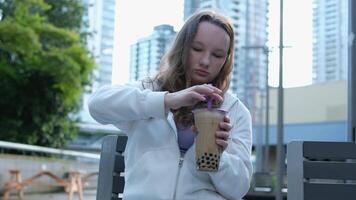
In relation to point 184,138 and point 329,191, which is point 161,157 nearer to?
point 184,138

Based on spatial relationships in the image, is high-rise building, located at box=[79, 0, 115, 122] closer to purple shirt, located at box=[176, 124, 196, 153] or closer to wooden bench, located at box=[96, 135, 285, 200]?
wooden bench, located at box=[96, 135, 285, 200]

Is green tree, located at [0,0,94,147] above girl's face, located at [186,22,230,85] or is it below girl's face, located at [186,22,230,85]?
above

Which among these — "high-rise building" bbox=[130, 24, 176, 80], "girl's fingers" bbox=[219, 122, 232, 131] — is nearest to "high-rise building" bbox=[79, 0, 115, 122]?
"high-rise building" bbox=[130, 24, 176, 80]

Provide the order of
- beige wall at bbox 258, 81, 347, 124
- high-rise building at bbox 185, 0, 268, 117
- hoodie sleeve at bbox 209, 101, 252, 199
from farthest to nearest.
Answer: beige wall at bbox 258, 81, 347, 124 < high-rise building at bbox 185, 0, 268, 117 < hoodie sleeve at bbox 209, 101, 252, 199

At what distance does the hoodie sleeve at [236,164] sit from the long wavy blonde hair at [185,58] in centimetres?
13

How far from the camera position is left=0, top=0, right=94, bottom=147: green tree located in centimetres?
1505

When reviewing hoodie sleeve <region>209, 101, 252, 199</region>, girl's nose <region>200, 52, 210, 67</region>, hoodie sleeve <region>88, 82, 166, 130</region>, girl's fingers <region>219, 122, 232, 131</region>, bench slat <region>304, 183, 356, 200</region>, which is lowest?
bench slat <region>304, 183, 356, 200</region>

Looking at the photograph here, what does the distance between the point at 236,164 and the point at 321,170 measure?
1.51ft

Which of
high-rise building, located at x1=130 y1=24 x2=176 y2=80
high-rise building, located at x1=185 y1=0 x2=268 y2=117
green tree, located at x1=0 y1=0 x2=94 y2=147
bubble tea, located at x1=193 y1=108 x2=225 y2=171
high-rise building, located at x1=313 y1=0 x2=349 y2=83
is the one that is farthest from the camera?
green tree, located at x1=0 y1=0 x2=94 y2=147

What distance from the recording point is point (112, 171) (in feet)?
7.72

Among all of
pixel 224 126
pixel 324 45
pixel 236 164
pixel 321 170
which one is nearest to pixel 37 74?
pixel 324 45

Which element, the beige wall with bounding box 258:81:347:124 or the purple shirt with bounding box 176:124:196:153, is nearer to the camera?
the purple shirt with bounding box 176:124:196:153

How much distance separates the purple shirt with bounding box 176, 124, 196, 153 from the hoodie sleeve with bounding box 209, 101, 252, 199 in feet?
0.38

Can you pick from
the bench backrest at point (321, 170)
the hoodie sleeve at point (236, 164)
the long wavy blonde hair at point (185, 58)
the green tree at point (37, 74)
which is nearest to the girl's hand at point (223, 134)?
the hoodie sleeve at point (236, 164)
